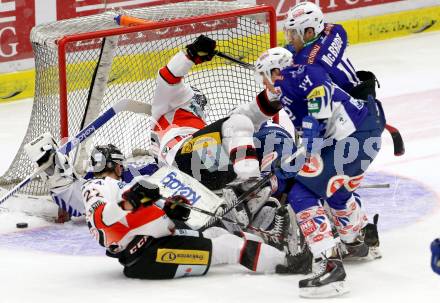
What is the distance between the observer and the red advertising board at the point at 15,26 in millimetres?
9078

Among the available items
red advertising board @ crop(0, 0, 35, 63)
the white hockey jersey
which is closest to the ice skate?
the white hockey jersey

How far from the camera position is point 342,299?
5.50 m

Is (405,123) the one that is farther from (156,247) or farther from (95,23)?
(156,247)

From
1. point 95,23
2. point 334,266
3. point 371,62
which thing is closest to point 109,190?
point 334,266

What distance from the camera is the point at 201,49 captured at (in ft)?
21.9

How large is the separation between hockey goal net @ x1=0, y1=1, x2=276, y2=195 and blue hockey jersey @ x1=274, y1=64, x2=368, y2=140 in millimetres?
1467

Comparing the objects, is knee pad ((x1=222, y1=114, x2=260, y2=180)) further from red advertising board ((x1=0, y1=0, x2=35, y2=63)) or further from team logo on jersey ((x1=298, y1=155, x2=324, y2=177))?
red advertising board ((x1=0, y1=0, x2=35, y2=63))

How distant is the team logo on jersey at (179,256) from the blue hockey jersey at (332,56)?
987 mm

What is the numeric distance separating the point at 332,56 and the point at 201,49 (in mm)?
991

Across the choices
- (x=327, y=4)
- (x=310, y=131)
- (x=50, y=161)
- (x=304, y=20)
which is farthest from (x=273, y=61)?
(x=327, y=4)

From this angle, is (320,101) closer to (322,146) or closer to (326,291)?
(322,146)

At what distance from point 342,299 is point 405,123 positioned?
11.4ft

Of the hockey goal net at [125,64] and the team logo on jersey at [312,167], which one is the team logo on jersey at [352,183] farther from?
the hockey goal net at [125,64]

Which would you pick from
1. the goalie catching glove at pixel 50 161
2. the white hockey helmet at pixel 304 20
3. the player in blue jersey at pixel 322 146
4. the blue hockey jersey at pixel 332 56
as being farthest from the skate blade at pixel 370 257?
the goalie catching glove at pixel 50 161
